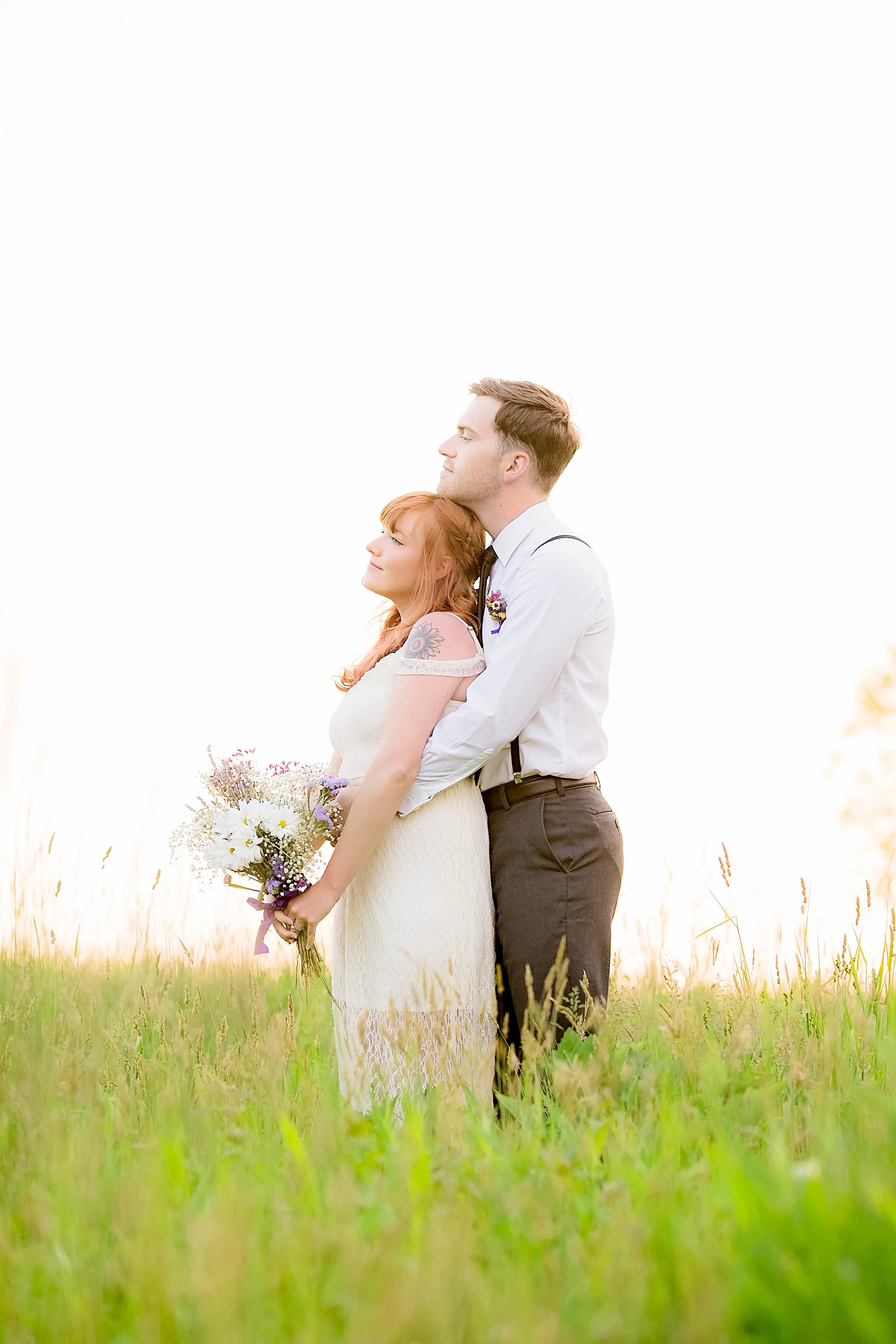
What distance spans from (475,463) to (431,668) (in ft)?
3.07

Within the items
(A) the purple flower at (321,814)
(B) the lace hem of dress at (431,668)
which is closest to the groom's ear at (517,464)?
(B) the lace hem of dress at (431,668)

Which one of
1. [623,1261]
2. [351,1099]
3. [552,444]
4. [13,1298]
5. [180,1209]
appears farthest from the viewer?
[552,444]

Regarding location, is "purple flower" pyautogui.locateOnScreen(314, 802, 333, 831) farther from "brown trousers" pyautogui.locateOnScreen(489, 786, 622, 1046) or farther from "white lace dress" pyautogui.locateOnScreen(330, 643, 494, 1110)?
"brown trousers" pyautogui.locateOnScreen(489, 786, 622, 1046)

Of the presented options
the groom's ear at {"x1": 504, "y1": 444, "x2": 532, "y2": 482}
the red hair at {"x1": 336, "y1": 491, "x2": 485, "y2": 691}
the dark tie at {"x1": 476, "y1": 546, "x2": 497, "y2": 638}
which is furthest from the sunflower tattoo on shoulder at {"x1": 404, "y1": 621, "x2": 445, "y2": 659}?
the groom's ear at {"x1": 504, "y1": 444, "x2": 532, "y2": 482}

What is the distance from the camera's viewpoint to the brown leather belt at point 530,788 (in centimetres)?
379

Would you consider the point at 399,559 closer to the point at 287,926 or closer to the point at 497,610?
the point at 497,610

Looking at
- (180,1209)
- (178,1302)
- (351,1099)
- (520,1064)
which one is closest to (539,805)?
(520,1064)

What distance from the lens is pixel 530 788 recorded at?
12.5ft

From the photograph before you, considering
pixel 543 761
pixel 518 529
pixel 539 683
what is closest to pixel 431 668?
pixel 539 683

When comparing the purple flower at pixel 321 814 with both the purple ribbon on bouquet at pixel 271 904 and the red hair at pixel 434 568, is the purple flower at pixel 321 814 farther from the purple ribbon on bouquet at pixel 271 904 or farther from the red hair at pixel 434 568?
the red hair at pixel 434 568

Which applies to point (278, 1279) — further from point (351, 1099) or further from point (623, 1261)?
point (351, 1099)

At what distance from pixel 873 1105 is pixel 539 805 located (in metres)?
1.39

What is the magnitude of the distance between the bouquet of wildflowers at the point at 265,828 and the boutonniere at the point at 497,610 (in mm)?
824

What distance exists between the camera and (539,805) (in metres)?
3.78
